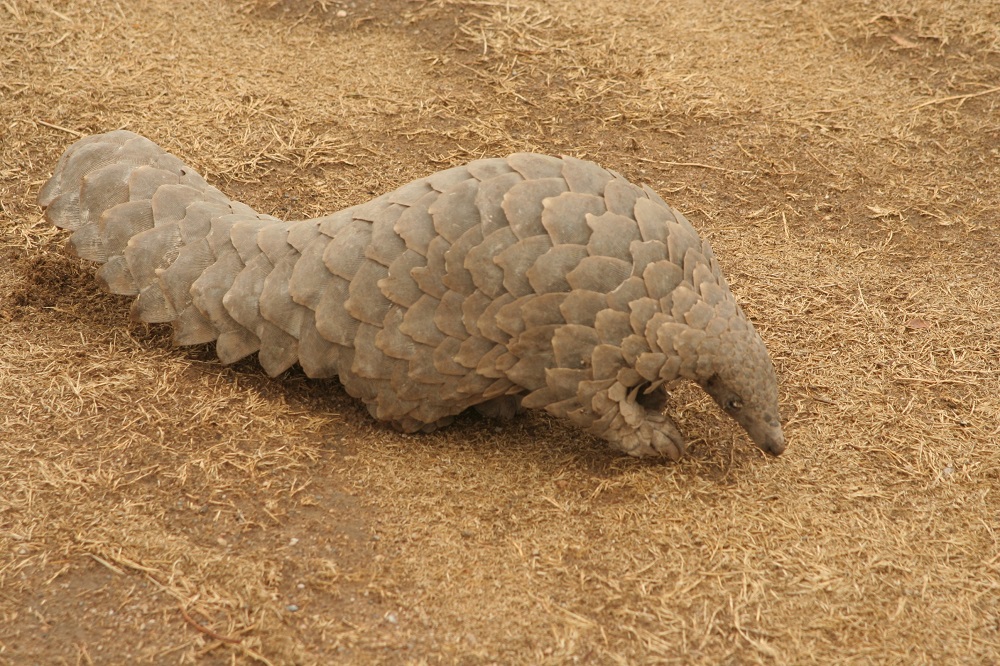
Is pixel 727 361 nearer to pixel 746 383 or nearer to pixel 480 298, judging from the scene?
pixel 746 383

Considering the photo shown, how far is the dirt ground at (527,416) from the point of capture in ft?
10.2

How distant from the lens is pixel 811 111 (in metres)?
5.92

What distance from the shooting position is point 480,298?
3.46m

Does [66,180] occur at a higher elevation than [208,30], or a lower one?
higher

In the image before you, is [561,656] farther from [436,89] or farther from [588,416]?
[436,89]

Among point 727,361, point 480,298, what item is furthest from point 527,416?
point 727,361

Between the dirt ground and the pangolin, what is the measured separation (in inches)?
9.2

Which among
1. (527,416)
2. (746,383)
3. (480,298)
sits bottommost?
(527,416)

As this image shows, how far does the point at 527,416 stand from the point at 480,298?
0.77m

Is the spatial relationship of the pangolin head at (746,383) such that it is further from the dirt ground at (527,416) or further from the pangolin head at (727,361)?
the dirt ground at (527,416)

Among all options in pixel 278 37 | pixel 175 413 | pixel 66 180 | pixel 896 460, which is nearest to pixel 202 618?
pixel 175 413

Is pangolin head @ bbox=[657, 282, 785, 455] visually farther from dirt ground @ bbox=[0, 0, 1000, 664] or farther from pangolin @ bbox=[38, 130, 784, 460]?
dirt ground @ bbox=[0, 0, 1000, 664]

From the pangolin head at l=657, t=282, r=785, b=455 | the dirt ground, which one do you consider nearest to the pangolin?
the pangolin head at l=657, t=282, r=785, b=455

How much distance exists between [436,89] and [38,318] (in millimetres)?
2740
